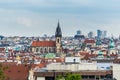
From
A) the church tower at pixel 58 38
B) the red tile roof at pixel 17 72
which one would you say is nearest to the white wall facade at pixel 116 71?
the red tile roof at pixel 17 72

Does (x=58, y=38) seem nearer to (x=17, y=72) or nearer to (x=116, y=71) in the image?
(x=17, y=72)

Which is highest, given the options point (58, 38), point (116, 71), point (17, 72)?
point (58, 38)

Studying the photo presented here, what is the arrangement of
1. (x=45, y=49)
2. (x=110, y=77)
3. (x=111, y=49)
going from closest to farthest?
(x=110, y=77) → (x=111, y=49) → (x=45, y=49)

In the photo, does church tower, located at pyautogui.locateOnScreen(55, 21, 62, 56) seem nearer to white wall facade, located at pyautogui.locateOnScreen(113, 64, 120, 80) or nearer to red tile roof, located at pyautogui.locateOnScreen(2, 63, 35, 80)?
red tile roof, located at pyautogui.locateOnScreen(2, 63, 35, 80)

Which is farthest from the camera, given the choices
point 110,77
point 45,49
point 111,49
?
point 45,49

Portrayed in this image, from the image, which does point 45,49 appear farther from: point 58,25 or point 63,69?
point 63,69

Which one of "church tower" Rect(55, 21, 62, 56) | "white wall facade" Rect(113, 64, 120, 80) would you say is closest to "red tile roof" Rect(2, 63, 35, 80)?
"white wall facade" Rect(113, 64, 120, 80)

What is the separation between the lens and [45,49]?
612ft

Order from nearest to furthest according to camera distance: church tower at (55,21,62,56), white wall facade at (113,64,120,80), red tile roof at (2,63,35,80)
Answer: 1. white wall facade at (113,64,120,80)
2. red tile roof at (2,63,35,80)
3. church tower at (55,21,62,56)

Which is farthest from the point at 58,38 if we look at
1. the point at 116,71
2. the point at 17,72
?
the point at 116,71

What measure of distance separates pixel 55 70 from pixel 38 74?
239 centimetres

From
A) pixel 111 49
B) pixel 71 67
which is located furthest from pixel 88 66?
pixel 111 49

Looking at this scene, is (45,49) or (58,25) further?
Answer: (45,49)

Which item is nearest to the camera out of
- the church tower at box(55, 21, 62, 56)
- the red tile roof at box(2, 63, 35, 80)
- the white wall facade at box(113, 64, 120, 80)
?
the white wall facade at box(113, 64, 120, 80)
